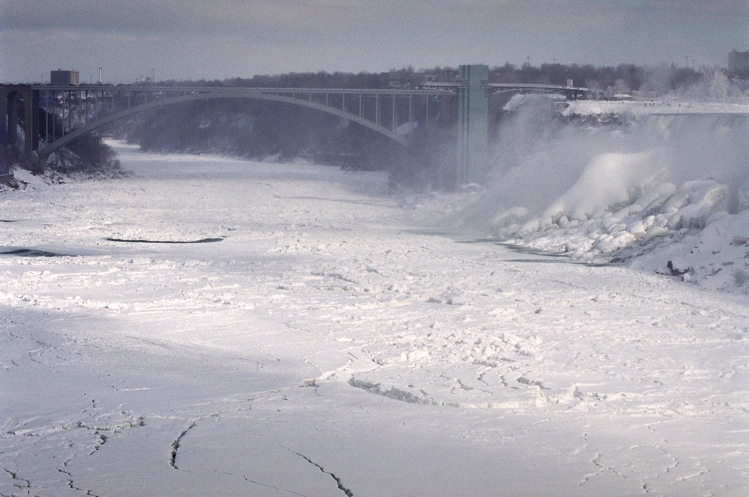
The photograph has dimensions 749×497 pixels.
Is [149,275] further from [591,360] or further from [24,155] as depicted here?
[24,155]

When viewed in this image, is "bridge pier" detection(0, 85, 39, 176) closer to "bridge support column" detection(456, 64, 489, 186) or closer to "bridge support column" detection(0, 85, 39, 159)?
"bridge support column" detection(0, 85, 39, 159)

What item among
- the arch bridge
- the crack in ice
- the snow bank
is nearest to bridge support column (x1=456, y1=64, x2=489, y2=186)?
the arch bridge

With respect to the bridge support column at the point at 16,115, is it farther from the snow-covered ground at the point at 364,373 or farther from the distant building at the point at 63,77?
the snow-covered ground at the point at 364,373

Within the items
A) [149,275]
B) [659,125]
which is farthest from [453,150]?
[149,275]

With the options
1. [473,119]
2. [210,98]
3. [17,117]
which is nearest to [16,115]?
[17,117]

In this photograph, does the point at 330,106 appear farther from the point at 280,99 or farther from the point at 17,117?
the point at 17,117

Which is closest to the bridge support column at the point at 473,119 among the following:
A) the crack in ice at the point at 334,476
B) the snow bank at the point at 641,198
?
the snow bank at the point at 641,198

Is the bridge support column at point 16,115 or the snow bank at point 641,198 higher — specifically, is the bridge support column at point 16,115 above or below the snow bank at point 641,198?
above
